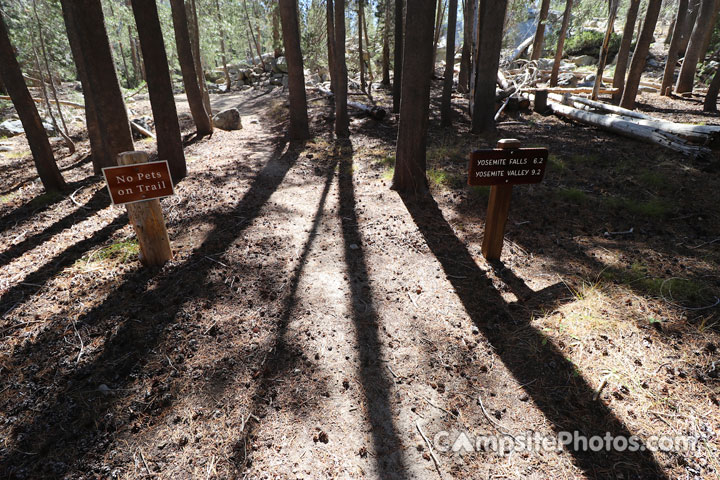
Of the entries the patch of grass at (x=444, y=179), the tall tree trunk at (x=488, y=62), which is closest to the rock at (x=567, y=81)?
the tall tree trunk at (x=488, y=62)

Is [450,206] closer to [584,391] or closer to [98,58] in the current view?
[584,391]

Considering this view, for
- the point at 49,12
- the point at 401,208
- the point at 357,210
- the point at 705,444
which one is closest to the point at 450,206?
the point at 401,208

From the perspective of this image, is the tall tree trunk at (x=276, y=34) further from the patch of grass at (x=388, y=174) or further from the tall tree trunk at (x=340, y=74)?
the patch of grass at (x=388, y=174)

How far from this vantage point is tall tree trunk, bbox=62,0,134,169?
5.89 meters

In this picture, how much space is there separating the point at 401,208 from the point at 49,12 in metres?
15.9

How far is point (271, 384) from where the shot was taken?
119 inches

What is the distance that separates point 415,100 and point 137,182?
4.83m

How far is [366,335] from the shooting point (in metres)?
3.61

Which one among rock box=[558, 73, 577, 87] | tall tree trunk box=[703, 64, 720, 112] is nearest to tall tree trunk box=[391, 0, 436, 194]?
tall tree trunk box=[703, 64, 720, 112]

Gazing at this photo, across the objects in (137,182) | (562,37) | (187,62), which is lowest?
(137,182)

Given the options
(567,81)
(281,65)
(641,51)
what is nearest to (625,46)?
(641,51)

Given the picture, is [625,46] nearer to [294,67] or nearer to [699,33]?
[699,33]

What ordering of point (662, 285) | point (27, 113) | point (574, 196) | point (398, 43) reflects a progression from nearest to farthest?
point (662, 285) < point (574, 196) < point (27, 113) < point (398, 43)

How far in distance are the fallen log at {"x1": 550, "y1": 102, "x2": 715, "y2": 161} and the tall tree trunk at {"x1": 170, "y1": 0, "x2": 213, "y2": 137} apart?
12878 mm
